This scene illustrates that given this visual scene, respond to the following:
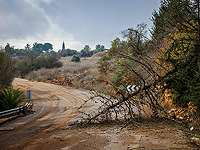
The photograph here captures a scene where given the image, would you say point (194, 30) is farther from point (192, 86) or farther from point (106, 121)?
point (106, 121)

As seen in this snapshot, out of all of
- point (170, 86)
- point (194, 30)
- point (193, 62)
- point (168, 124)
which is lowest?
point (168, 124)

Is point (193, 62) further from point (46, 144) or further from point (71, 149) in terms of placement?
point (46, 144)

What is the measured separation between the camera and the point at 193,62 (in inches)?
184

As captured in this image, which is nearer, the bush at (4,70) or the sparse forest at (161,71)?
the sparse forest at (161,71)

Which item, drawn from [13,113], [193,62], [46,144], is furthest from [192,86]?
[13,113]

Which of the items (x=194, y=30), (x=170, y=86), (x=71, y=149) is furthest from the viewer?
(x=170, y=86)

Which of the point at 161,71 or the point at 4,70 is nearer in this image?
the point at 161,71

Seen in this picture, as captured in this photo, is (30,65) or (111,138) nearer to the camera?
(111,138)

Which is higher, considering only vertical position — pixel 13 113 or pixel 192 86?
pixel 192 86

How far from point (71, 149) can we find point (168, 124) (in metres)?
2.87

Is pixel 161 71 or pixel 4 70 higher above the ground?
pixel 4 70

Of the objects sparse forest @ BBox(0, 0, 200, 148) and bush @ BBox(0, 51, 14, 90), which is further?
bush @ BBox(0, 51, 14, 90)

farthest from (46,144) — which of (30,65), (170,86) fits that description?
(30,65)

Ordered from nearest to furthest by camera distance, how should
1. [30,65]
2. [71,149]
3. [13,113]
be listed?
[71,149] → [13,113] → [30,65]
